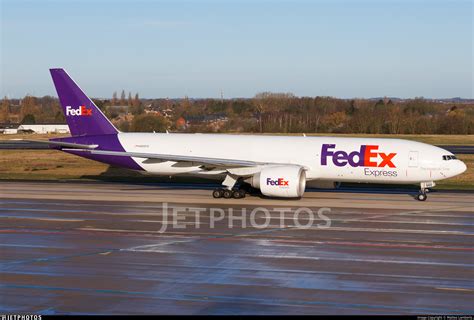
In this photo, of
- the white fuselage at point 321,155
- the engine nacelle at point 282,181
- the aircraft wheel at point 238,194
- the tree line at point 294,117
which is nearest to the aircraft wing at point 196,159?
the white fuselage at point 321,155

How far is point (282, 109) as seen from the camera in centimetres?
9950

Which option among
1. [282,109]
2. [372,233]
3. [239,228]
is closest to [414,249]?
[372,233]

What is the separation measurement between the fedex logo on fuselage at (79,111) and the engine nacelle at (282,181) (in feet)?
35.8

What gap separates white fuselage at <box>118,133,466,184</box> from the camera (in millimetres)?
32125

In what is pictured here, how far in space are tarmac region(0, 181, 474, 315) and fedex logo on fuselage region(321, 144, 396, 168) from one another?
1.76m

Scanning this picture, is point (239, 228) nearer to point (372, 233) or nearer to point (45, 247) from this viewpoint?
point (372, 233)

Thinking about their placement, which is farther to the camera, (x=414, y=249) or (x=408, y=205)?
(x=408, y=205)

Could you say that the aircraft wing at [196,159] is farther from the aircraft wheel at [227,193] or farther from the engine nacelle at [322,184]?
the engine nacelle at [322,184]

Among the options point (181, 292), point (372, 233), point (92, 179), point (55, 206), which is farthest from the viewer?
point (92, 179)

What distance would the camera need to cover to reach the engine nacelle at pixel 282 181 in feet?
101

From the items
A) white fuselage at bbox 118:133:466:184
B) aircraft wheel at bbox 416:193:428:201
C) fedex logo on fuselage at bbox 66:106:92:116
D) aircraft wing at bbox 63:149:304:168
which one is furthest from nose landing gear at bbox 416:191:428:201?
fedex logo on fuselage at bbox 66:106:92:116

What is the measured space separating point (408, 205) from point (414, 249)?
32.8 ft

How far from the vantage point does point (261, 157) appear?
33.8 m

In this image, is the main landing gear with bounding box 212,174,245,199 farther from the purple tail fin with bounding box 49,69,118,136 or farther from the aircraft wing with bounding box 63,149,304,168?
the purple tail fin with bounding box 49,69,118,136
